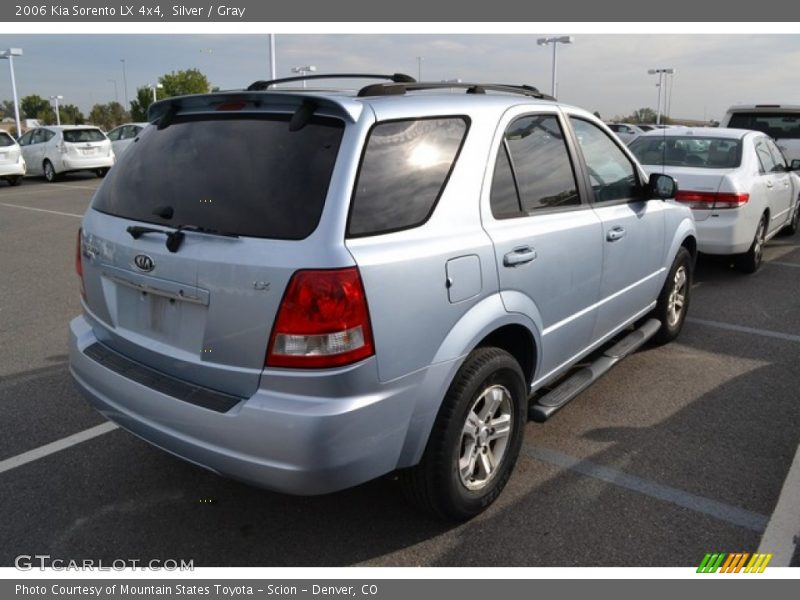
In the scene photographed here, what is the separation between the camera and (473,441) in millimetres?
3055

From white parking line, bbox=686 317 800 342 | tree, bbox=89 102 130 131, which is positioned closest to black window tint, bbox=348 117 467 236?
white parking line, bbox=686 317 800 342

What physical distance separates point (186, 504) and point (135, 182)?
1500 mm

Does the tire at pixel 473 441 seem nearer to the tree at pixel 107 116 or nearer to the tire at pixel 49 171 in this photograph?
the tire at pixel 49 171

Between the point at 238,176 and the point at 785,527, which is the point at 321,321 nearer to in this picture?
the point at 238,176

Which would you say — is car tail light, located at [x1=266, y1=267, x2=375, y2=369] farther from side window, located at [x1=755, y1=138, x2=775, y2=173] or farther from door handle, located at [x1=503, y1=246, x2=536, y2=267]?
side window, located at [x1=755, y1=138, x2=775, y2=173]

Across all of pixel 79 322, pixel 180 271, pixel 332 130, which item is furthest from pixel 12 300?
pixel 332 130

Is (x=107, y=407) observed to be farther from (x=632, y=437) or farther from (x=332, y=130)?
(x=632, y=437)

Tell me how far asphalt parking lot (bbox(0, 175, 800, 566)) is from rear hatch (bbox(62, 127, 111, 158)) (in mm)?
17024

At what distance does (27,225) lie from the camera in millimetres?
11781

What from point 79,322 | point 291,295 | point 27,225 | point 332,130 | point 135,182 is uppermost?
point 332,130

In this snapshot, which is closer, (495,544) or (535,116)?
(495,544)

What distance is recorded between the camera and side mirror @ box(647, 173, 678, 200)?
457 centimetres

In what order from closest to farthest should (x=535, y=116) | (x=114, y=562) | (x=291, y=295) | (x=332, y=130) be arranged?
(x=291, y=295)
(x=332, y=130)
(x=114, y=562)
(x=535, y=116)

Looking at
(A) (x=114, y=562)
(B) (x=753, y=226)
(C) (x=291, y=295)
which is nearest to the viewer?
(C) (x=291, y=295)
